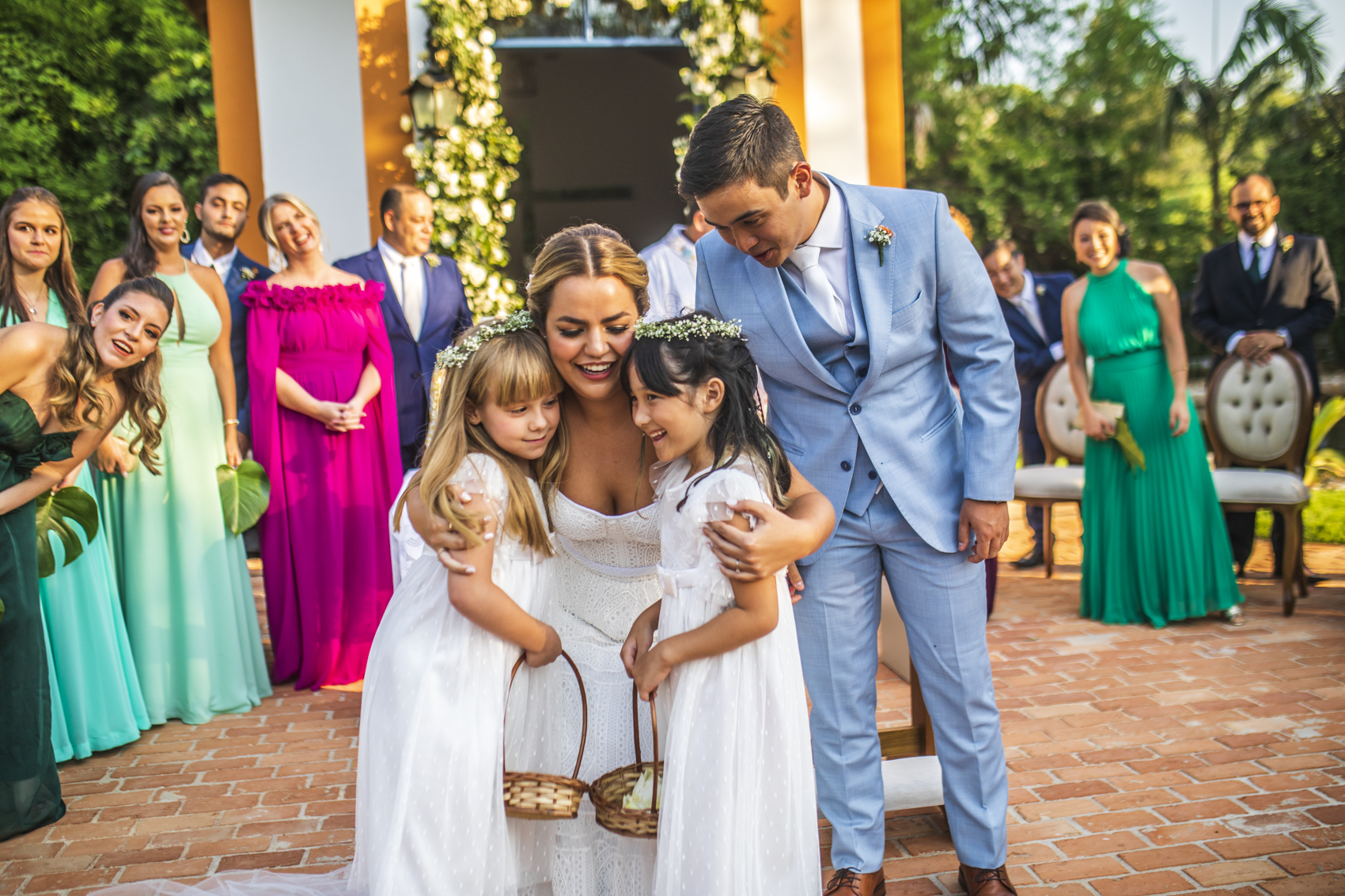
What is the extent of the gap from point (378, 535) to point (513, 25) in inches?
157

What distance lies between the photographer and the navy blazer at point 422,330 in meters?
5.52

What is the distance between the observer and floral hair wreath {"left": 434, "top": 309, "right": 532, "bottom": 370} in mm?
2727

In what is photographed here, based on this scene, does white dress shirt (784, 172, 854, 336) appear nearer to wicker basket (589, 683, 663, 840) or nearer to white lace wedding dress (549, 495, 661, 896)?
white lace wedding dress (549, 495, 661, 896)

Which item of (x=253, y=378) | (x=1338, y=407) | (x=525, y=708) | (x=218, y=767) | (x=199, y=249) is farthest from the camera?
(x=1338, y=407)

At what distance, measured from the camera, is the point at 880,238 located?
2621mm

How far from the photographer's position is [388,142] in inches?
268

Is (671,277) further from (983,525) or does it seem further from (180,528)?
(983,525)

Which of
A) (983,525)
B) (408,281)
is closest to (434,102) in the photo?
(408,281)

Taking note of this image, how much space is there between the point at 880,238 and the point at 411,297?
366 centimetres

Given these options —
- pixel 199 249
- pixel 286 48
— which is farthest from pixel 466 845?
pixel 286 48

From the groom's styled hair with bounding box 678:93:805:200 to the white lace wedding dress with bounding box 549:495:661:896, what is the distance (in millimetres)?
901

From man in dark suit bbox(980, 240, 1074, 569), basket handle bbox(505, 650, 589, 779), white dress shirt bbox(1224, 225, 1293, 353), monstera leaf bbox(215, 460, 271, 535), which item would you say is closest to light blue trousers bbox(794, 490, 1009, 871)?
basket handle bbox(505, 650, 589, 779)

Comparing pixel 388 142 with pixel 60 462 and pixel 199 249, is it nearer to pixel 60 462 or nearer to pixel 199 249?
pixel 199 249

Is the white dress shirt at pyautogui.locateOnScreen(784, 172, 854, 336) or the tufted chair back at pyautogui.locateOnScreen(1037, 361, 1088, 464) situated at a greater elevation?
the white dress shirt at pyautogui.locateOnScreen(784, 172, 854, 336)
